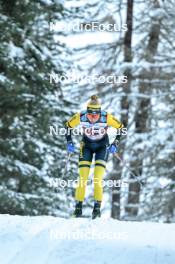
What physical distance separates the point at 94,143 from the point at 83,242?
2294mm

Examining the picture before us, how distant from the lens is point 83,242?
6758 mm

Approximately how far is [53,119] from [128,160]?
94.1 inches

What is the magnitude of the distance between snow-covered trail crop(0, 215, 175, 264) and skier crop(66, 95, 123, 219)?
2.32ft

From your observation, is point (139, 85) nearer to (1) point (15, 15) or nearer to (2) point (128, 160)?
(2) point (128, 160)

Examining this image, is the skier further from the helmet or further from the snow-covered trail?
the snow-covered trail

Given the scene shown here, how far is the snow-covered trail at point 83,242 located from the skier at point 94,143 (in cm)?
71

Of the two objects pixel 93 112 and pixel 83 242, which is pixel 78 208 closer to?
pixel 93 112

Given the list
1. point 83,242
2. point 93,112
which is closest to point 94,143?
point 93,112

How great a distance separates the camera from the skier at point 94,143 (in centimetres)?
852

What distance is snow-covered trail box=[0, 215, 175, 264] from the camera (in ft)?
20.4

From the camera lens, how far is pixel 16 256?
631 cm

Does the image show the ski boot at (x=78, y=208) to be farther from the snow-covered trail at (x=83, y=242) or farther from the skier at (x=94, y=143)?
the snow-covered trail at (x=83, y=242)

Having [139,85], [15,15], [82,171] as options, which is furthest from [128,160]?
[82,171]

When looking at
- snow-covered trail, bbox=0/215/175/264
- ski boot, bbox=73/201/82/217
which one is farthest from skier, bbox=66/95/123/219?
snow-covered trail, bbox=0/215/175/264
